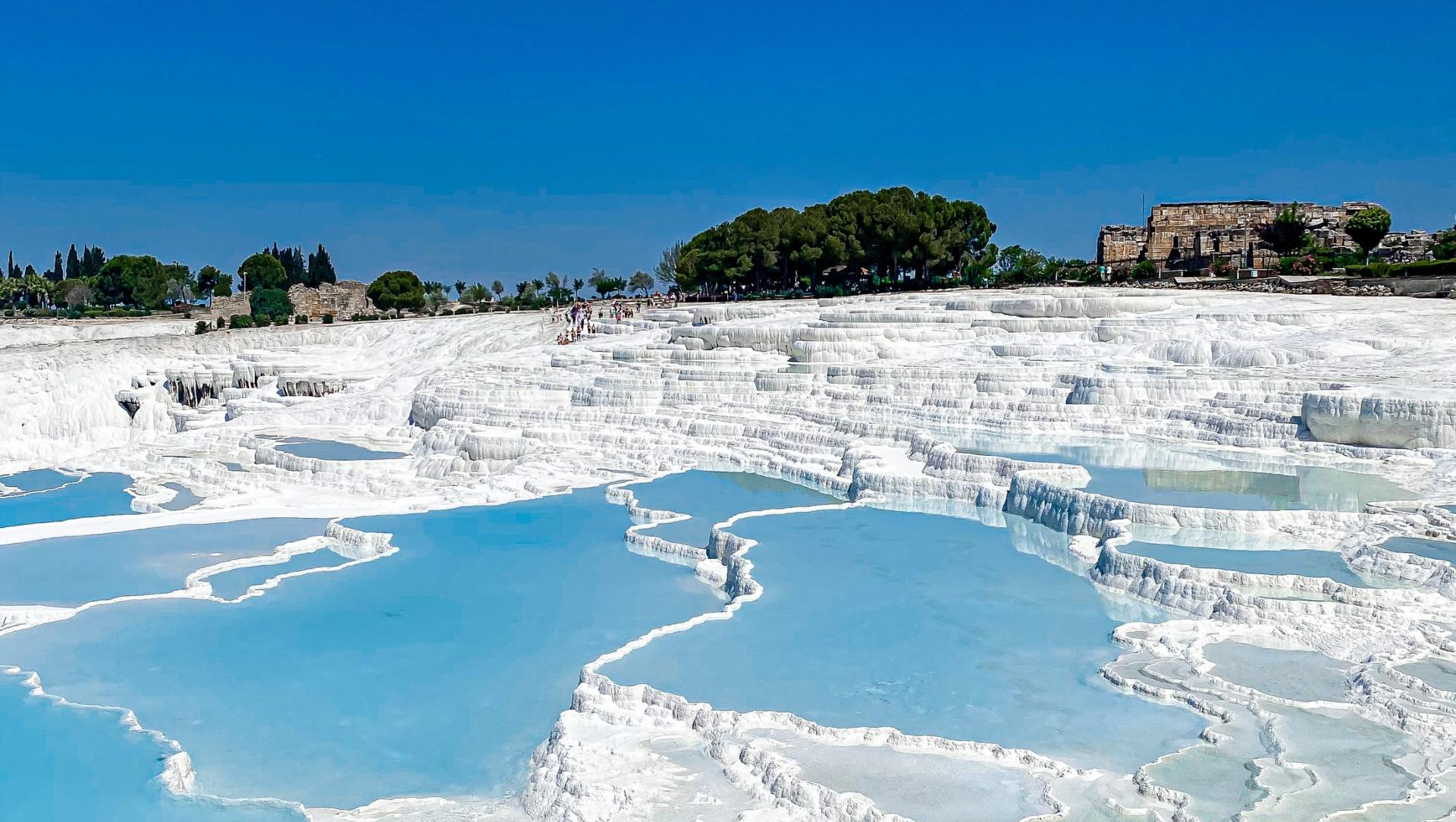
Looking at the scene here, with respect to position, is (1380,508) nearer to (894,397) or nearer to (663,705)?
(663,705)

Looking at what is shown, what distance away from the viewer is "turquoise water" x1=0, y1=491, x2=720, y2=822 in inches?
272

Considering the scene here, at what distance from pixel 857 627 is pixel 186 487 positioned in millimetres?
10918

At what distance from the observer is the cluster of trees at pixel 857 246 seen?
1315 inches

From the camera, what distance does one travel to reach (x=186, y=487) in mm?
16109

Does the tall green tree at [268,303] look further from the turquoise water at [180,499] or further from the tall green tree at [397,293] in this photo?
the turquoise water at [180,499]

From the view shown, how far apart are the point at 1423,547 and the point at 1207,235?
99.1 ft

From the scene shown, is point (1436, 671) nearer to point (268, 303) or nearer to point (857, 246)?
point (857, 246)

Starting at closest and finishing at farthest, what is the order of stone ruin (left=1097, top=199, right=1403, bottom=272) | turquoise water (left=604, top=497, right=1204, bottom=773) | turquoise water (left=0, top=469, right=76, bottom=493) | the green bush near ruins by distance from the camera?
turquoise water (left=604, top=497, right=1204, bottom=773) < turquoise water (left=0, top=469, right=76, bottom=493) < stone ruin (left=1097, top=199, right=1403, bottom=272) < the green bush near ruins

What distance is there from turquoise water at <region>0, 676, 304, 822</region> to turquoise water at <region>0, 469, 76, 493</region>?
10024mm

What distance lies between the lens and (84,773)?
686 cm

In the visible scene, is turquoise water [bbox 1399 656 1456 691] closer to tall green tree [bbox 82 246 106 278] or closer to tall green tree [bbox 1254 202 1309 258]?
tall green tree [bbox 1254 202 1309 258]

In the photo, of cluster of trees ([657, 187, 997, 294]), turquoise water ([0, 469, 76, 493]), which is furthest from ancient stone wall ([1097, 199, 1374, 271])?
turquoise water ([0, 469, 76, 493])

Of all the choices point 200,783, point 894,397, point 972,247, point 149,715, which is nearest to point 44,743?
point 149,715

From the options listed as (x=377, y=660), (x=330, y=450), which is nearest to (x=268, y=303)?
(x=330, y=450)
